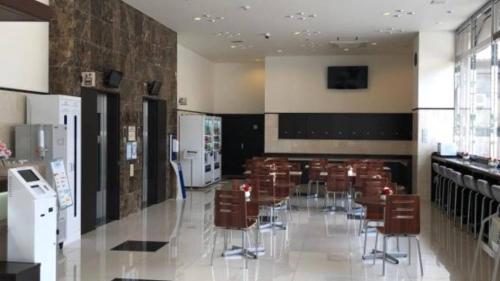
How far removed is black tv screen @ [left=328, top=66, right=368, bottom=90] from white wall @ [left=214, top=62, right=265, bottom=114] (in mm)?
2786

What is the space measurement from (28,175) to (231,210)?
249cm

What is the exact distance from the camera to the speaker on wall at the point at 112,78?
29.1ft

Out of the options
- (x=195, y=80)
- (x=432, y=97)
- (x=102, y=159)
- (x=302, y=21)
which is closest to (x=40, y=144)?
(x=102, y=159)

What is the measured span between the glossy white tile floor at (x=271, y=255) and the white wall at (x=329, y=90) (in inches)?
264

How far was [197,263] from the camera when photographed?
6.46 m

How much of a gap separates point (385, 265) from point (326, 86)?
402 inches

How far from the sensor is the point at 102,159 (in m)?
9.38

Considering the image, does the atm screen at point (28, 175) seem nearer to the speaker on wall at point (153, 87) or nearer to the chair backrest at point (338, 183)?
the speaker on wall at point (153, 87)

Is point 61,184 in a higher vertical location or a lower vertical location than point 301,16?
lower

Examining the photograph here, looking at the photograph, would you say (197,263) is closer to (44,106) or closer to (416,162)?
(44,106)

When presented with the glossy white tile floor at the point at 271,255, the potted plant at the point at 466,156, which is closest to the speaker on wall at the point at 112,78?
the glossy white tile floor at the point at 271,255

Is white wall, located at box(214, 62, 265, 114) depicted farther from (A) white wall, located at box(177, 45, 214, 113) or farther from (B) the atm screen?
(B) the atm screen

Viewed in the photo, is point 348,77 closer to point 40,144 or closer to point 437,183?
point 437,183

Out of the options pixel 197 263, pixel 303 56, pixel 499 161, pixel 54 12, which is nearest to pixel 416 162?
pixel 499 161
